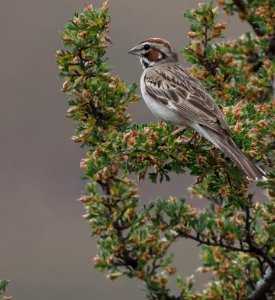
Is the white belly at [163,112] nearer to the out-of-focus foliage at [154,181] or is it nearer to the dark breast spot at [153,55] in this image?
the dark breast spot at [153,55]

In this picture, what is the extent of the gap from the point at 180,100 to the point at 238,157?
2838mm

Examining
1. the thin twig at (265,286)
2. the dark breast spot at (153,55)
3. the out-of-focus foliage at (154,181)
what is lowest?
the thin twig at (265,286)

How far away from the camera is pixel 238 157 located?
23.5 ft

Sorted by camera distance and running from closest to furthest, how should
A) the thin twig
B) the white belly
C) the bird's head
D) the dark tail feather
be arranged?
the thin twig → the dark tail feather → the white belly → the bird's head

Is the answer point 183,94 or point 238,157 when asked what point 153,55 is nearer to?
point 183,94

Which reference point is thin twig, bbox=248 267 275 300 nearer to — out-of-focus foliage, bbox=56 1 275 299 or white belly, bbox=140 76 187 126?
out-of-focus foliage, bbox=56 1 275 299

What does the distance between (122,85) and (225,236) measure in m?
1.62

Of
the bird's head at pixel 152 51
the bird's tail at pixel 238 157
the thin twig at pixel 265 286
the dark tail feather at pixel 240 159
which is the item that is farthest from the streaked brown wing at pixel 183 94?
the thin twig at pixel 265 286

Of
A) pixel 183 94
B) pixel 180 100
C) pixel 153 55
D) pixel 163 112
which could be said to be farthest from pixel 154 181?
pixel 153 55

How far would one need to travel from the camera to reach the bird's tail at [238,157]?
7.01 meters

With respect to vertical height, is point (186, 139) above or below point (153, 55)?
below

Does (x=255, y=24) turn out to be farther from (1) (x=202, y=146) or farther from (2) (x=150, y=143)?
(2) (x=150, y=143)

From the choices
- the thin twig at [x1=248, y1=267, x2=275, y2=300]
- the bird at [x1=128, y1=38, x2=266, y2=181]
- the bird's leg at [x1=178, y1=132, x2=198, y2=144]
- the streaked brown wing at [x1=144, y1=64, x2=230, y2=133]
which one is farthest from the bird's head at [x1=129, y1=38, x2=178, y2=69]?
the thin twig at [x1=248, y1=267, x2=275, y2=300]

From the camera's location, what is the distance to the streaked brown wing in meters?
8.85
